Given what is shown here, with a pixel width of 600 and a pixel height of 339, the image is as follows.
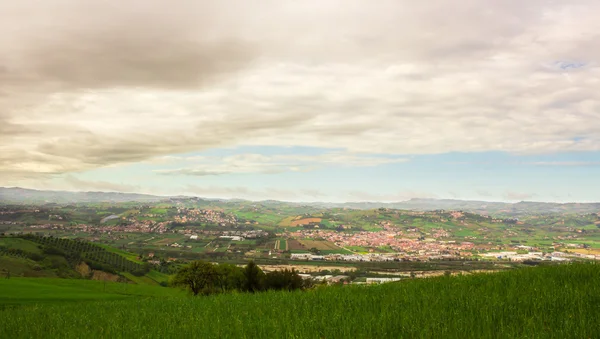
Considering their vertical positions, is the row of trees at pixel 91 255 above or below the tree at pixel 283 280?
below

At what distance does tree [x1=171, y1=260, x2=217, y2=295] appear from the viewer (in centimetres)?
5703

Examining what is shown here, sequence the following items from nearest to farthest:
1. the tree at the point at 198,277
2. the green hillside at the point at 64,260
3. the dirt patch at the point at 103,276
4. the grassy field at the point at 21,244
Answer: the tree at the point at 198,277, the green hillside at the point at 64,260, the dirt patch at the point at 103,276, the grassy field at the point at 21,244

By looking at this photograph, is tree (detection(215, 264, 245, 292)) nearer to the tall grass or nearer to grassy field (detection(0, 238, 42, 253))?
the tall grass

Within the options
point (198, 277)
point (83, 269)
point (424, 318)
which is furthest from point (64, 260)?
point (424, 318)

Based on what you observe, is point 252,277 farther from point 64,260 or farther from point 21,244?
point 21,244

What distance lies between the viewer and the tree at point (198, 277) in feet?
187

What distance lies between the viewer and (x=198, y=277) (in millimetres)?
57375

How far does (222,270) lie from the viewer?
59.9m

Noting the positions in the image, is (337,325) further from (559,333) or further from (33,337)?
(33,337)

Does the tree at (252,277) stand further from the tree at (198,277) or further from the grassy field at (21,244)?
the grassy field at (21,244)

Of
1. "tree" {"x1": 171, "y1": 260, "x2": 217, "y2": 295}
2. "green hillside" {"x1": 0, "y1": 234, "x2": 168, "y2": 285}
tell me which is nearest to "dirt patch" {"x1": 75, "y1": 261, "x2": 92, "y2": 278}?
"green hillside" {"x1": 0, "y1": 234, "x2": 168, "y2": 285}

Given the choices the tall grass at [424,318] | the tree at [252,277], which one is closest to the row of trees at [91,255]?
the tree at [252,277]

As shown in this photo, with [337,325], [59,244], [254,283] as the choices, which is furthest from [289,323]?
[59,244]

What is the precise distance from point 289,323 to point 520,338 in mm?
4536
